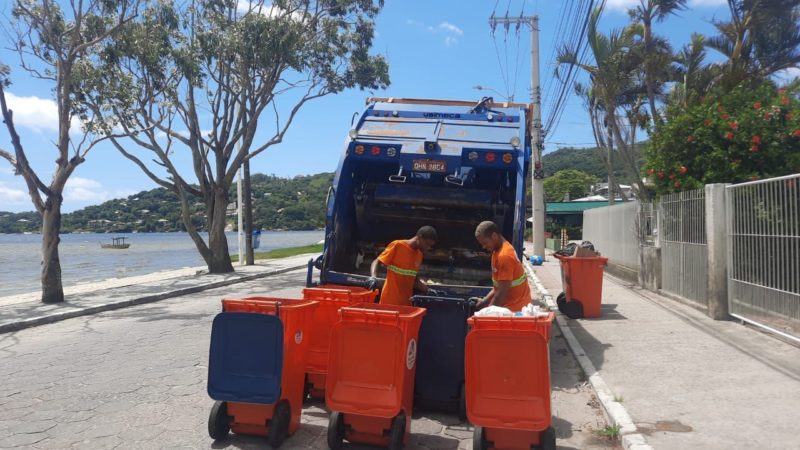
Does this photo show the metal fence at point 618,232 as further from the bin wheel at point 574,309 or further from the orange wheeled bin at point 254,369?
the orange wheeled bin at point 254,369

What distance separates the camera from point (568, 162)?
262ft

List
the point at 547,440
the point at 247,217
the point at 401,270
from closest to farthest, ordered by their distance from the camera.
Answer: the point at 547,440, the point at 401,270, the point at 247,217

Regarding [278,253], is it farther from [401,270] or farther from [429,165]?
[401,270]

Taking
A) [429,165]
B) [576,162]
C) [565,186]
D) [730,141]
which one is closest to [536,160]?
[730,141]

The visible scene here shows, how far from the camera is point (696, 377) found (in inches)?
244

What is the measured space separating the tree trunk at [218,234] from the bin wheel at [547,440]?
1803cm

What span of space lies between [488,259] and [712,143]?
564 centimetres

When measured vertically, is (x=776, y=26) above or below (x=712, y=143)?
above

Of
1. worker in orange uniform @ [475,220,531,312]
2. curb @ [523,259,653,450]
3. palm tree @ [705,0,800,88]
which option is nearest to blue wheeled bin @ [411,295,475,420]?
worker in orange uniform @ [475,220,531,312]

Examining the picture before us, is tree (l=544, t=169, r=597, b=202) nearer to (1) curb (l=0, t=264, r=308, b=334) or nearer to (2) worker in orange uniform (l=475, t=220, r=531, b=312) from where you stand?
(1) curb (l=0, t=264, r=308, b=334)

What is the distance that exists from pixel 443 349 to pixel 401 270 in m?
0.85

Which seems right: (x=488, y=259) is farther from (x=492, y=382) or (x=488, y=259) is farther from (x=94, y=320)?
(x=94, y=320)

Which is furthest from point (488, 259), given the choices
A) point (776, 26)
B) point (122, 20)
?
point (776, 26)

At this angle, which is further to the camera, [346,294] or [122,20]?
[122,20]
